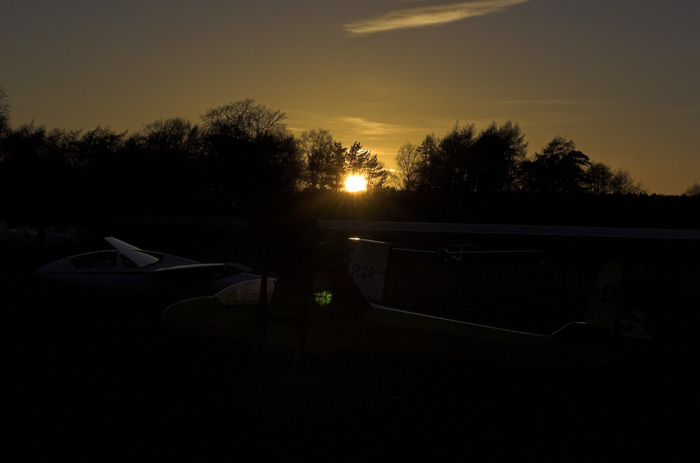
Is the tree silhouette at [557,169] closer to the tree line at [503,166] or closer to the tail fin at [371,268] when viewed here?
the tree line at [503,166]

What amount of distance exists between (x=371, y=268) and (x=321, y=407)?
5156 mm

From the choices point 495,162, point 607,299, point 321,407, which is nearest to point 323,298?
point 321,407

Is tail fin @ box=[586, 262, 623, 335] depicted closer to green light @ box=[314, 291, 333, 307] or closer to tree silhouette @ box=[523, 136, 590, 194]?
green light @ box=[314, 291, 333, 307]

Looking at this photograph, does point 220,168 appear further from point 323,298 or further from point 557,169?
point 557,169

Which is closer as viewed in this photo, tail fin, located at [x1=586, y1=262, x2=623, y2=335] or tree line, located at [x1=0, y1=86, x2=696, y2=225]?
tail fin, located at [x1=586, y1=262, x2=623, y2=335]

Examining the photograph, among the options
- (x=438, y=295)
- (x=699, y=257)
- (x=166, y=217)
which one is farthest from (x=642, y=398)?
(x=166, y=217)

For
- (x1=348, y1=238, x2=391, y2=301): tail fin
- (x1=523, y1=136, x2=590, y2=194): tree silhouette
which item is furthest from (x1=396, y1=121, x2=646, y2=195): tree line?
(x1=348, y1=238, x2=391, y2=301): tail fin

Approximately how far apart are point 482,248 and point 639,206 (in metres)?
11.9

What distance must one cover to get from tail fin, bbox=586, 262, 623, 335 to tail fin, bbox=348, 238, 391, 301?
4.49 m

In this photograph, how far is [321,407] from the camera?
25.9 ft

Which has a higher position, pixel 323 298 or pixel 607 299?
pixel 607 299

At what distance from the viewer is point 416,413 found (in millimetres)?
7773

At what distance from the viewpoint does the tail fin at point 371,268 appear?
41.4 ft

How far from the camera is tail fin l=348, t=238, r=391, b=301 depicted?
41.4ft
